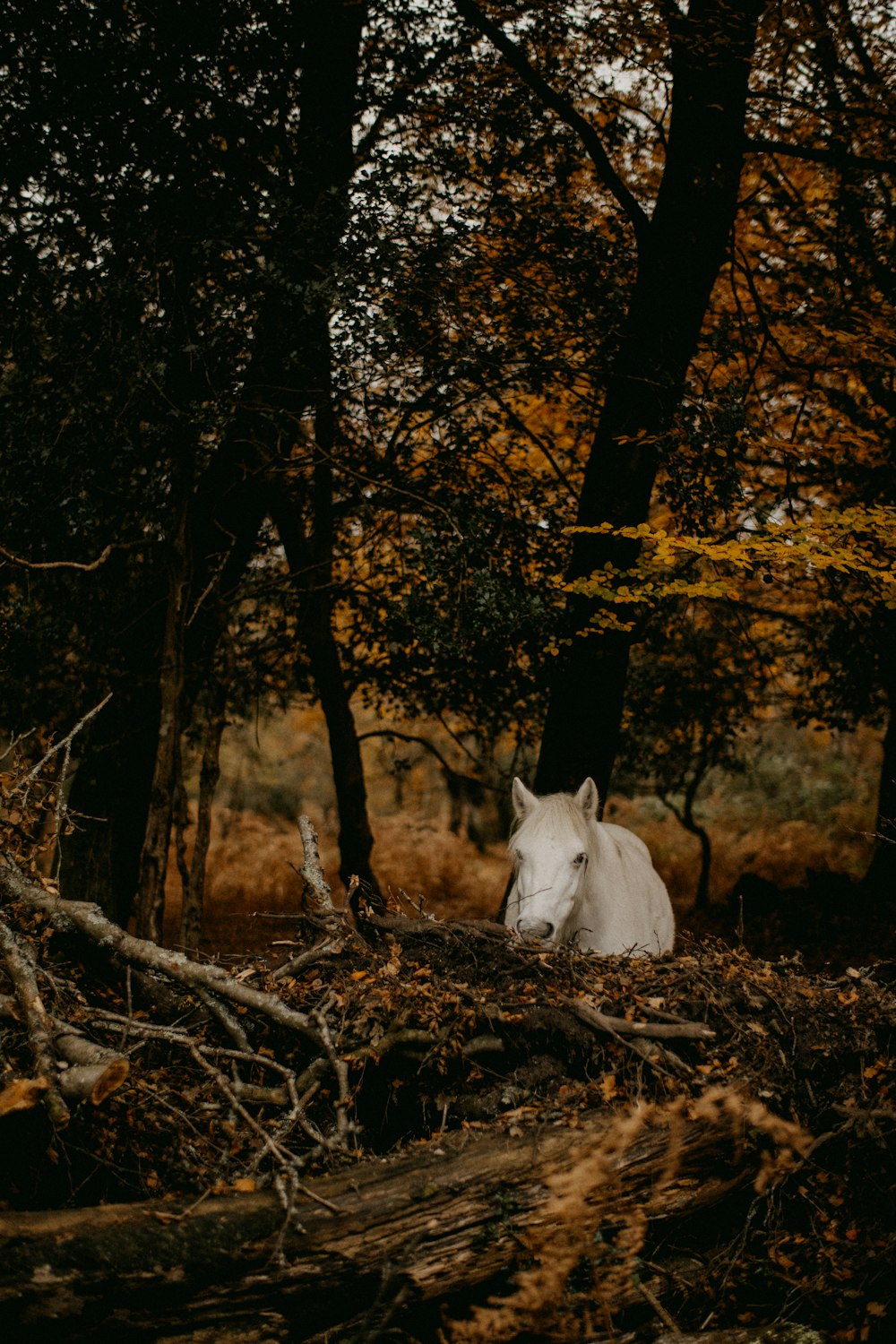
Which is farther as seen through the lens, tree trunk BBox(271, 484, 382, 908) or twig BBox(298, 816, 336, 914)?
tree trunk BBox(271, 484, 382, 908)

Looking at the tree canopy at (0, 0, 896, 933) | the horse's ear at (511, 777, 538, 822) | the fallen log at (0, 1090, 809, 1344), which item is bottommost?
the fallen log at (0, 1090, 809, 1344)

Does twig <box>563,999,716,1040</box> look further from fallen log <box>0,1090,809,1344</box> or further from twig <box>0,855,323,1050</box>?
twig <box>0,855,323,1050</box>

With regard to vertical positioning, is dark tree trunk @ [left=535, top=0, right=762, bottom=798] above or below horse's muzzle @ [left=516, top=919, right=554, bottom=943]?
above

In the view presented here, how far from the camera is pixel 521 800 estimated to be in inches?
232

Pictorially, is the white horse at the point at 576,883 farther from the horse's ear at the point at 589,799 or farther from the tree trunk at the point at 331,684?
the tree trunk at the point at 331,684

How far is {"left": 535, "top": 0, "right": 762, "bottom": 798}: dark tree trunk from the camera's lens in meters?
7.75

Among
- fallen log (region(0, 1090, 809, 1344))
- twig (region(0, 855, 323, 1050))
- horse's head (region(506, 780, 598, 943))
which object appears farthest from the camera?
horse's head (region(506, 780, 598, 943))

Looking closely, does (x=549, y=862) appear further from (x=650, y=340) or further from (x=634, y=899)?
(x=650, y=340)

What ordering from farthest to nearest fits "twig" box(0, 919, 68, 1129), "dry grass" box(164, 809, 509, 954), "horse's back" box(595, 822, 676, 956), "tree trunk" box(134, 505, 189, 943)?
"dry grass" box(164, 809, 509, 954) < "tree trunk" box(134, 505, 189, 943) < "horse's back" box(595, 822, 676, 956) < "twig" box(0, 919, 68, 1129)

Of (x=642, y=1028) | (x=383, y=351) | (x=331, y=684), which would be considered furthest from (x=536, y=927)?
(x=331, y=684)

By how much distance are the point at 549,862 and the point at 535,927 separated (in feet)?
Answer: 1.41

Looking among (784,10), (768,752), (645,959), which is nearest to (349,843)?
(645,959)

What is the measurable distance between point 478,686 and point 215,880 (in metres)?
7.37

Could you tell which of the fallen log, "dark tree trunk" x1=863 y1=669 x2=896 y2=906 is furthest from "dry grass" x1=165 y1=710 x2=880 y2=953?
the fallen log
